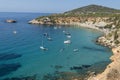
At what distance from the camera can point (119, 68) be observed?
5484cm

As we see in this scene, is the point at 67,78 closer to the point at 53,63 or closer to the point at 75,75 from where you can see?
the point at 75,75

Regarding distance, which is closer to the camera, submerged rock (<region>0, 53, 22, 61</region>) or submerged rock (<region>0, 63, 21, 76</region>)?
submerged rock (<region>0, 63, 21, 76</region>)

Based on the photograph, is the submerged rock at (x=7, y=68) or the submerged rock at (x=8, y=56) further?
the submerged rock at (x=8, y=56)

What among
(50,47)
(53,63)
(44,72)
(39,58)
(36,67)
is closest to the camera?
(44,72)

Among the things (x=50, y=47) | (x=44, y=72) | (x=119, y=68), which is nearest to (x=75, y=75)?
(x=44, y=72)

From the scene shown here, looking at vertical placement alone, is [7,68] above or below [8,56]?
below

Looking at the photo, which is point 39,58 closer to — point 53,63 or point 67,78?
point 53,63

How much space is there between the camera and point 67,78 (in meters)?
61.2

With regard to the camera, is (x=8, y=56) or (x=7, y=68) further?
(x=8, y=56)

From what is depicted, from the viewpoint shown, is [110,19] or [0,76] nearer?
[0,76]

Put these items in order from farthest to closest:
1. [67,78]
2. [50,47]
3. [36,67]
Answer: [50,47] → [36,67] → [67,78]

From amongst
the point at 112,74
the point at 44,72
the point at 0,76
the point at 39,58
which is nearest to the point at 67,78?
the point at 44,72

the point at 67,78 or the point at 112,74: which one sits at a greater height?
the point at 112,74

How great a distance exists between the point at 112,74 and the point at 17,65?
32.4m
